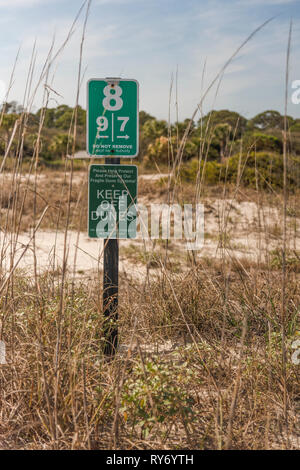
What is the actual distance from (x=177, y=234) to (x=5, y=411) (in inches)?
197

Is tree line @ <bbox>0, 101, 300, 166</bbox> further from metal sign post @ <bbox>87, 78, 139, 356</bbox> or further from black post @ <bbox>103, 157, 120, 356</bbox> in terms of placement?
black post @ <bbox>103, 157, 120, 356</bbox>

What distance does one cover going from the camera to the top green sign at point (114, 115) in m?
2.30

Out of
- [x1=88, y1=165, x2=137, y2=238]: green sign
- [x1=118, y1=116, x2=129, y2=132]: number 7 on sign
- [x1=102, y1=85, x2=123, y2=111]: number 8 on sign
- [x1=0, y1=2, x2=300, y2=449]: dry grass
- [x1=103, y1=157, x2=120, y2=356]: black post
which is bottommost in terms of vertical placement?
[x1=0, y1=2, x2=300, y2=449]: dry grass

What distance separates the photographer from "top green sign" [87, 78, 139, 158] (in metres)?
2.30

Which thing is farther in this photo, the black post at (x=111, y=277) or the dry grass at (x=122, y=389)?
the black post at (x=111, y=277)

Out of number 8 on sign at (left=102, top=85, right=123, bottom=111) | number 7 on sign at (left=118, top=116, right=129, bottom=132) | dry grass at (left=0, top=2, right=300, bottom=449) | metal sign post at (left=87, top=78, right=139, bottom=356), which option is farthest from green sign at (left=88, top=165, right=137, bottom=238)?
dry grass at (left=0, top=2, right=300, bottom=449)

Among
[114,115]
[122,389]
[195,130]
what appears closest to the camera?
[122,389]

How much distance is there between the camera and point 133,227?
225cm

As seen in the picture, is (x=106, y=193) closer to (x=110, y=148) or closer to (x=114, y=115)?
(x=110, y=148)

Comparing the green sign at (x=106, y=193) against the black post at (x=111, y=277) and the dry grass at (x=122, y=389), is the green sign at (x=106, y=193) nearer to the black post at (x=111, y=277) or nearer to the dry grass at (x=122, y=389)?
the black post at (x=111, y=277)

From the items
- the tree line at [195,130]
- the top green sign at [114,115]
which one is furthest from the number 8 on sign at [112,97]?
the tree line at [195,130]

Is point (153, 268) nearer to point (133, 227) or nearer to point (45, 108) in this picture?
point (133, 227)

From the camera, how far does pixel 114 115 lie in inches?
90.8

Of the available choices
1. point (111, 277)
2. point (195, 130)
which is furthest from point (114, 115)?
point (195, 130)
